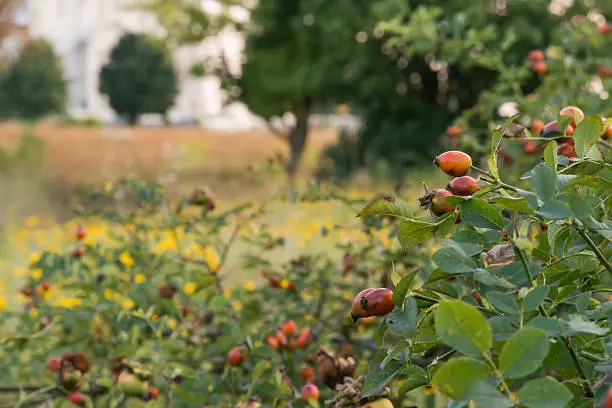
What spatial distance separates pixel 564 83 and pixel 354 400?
1520mm

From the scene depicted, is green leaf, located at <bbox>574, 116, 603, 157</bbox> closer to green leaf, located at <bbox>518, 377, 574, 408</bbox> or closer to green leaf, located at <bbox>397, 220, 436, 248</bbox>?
green leaf, located at <bbox>397, 220, 436, 248</bbox>

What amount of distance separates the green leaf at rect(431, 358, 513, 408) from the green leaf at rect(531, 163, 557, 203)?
0.15 metres

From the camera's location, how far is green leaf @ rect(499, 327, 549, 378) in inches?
18.7

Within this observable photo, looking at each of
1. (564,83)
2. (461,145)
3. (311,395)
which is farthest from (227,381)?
(564,83)

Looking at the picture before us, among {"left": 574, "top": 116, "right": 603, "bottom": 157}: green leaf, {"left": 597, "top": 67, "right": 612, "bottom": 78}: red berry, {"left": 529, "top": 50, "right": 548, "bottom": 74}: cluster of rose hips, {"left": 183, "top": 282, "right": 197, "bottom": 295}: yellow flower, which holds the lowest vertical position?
{"left": 183, "top": 282, "right": 197, "bottom": 295}: yellow flower

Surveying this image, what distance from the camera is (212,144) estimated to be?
758 inches

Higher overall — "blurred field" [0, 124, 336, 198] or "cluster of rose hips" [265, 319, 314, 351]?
"cluster of rose hips" [265, 319, 314, 351]

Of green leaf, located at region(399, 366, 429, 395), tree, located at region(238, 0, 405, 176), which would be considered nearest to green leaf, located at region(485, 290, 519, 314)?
green leaf, located at region(399, 366, 429, 395)

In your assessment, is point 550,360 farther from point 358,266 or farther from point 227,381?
point 358,266

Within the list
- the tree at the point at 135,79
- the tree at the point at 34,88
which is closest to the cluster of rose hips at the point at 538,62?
the tree at the point at 135,79

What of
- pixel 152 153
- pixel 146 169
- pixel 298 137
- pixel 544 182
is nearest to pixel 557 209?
pixel 544 182

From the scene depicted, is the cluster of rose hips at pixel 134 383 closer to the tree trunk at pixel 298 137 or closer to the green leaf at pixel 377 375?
the green leaf at pixel 377 375

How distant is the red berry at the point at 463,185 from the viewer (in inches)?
24.4

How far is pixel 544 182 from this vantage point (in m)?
0.56
